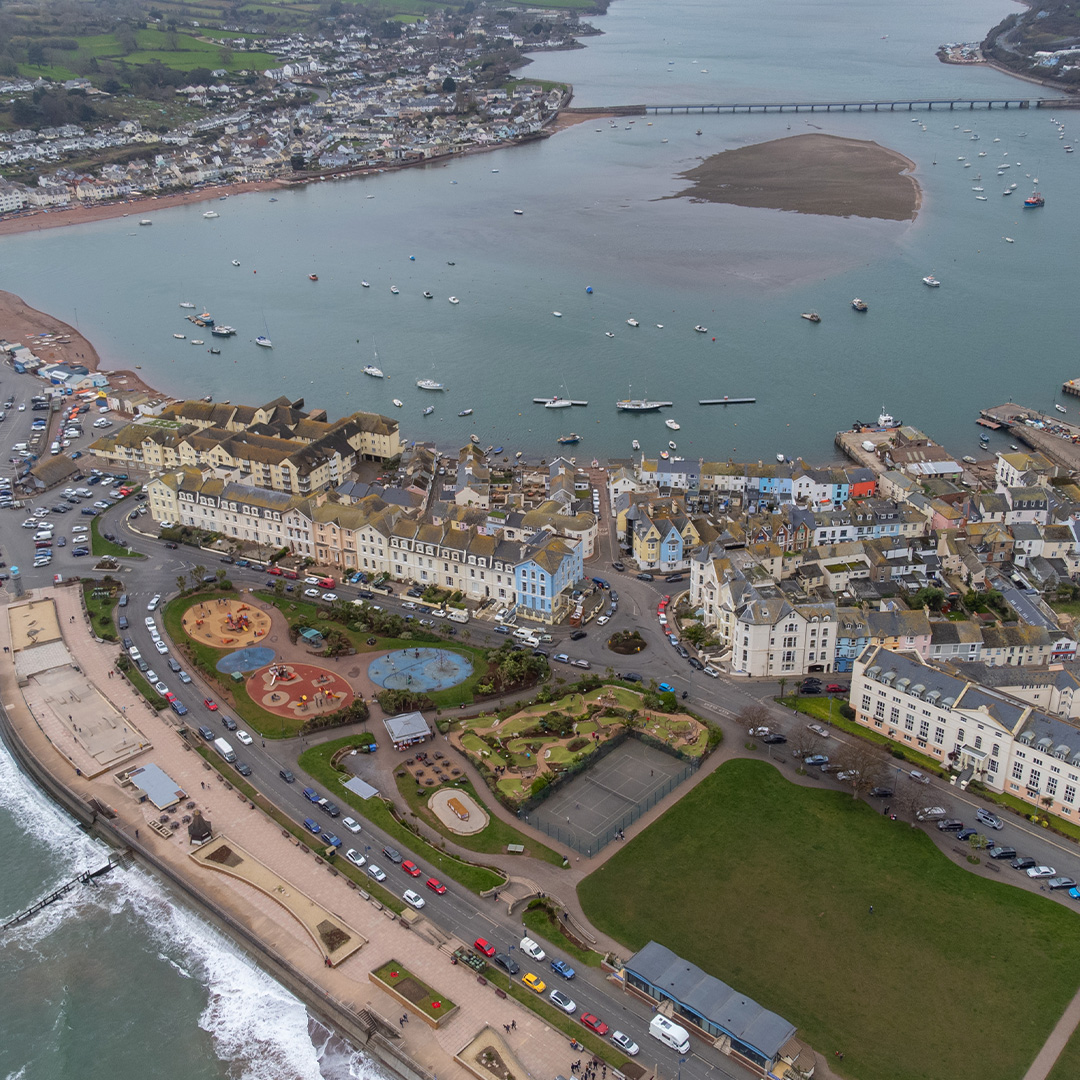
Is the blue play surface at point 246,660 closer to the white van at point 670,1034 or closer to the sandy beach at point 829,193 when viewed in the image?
the white van at point 670,1034

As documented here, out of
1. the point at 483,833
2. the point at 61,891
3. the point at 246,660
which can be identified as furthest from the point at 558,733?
the point at 61,891

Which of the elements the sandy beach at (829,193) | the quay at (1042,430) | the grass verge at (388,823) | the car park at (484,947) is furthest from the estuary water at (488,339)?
the grass verge at (388,823)

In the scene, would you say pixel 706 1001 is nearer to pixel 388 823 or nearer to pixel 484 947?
pixel 484 947

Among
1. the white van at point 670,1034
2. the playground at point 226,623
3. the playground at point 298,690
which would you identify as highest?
the white van at point 670,1034

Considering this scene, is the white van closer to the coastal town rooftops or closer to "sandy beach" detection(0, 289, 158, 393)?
the coastal town rooftops

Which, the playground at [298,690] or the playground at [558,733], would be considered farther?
the playground at [298,690]

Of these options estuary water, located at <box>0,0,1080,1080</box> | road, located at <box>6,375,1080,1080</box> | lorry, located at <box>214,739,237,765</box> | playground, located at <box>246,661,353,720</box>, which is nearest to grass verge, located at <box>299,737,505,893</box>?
road, located at <box>6,375,1080,1080</box>

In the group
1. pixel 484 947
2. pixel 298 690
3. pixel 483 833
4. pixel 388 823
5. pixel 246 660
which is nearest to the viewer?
pixel 484 947
